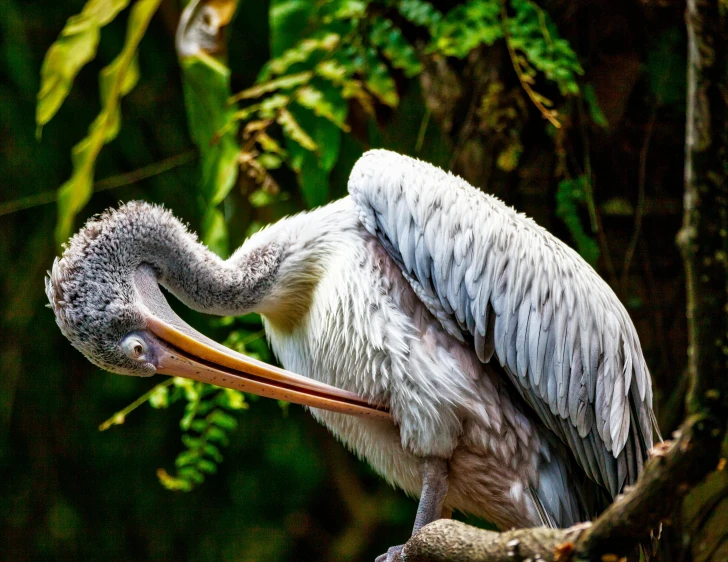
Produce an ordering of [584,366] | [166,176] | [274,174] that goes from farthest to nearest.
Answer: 1. [166,176]
2. [274,174]
3. [584,366]

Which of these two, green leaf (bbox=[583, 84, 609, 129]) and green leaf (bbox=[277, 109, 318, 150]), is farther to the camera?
green leaf (bbox=[583, 84, 609, 129])

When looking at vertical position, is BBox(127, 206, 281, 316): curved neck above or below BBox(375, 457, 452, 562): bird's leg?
above

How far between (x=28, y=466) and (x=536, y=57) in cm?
333

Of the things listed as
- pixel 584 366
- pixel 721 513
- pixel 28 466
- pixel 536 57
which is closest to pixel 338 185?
pixel 536 57

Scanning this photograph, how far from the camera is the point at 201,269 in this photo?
2.17 m

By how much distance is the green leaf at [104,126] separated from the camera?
2979mm

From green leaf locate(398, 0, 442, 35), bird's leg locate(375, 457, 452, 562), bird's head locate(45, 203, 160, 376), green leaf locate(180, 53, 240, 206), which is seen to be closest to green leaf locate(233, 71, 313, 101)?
green leaf locate(180, 53, 240, 206)

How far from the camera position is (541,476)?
2.16m

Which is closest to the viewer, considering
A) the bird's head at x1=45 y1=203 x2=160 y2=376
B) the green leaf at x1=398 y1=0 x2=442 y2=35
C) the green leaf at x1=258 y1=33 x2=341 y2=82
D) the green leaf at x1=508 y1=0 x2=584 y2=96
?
the bird's head at x1=45 y1=203 x2=160 y2=376

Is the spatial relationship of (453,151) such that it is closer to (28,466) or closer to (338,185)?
(338,185)

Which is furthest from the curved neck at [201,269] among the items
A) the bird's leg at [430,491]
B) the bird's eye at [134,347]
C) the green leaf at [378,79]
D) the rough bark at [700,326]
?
the rough bark at [700,326]

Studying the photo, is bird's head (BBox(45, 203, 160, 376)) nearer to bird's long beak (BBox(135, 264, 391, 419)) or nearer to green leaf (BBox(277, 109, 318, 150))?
bird's long beak (BBox(135, 264, 391, 419))

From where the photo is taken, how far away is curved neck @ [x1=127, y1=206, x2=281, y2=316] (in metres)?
2.13

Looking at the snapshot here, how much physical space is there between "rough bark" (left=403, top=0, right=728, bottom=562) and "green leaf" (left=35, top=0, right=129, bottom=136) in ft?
7.87
